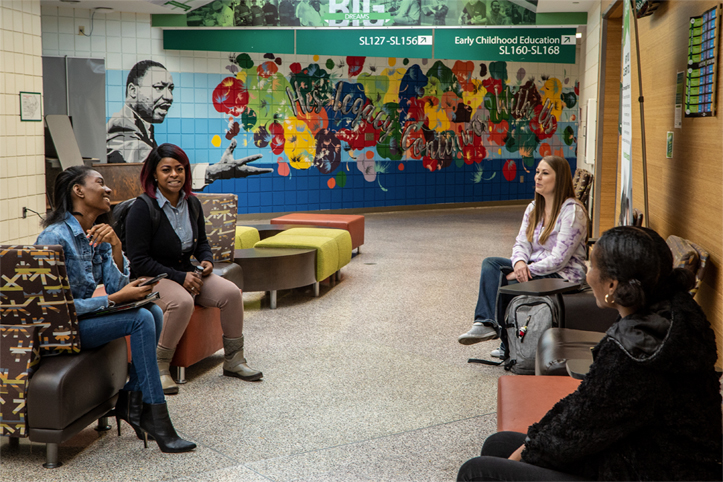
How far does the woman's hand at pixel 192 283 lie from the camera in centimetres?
393

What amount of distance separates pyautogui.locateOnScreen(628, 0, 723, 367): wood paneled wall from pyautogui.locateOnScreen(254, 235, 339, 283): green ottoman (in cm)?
268

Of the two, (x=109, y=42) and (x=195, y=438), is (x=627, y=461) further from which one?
(x=109, y=42)

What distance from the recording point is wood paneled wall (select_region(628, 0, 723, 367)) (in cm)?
303

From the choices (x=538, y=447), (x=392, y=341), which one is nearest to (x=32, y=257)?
(x=538, y=447)

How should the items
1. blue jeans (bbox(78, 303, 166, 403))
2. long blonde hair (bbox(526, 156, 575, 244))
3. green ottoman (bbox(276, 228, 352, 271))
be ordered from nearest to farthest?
blue jeans (bbox(78, 303, 166, 403))
long blonde hair (bbox(526, 156, 575, 244))
green ottoman (bbox(276, 228, 352, 271))

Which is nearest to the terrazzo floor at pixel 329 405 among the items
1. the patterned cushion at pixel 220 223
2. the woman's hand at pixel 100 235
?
the patterned cushion at pixel 220 223

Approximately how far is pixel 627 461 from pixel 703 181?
80.5 inches

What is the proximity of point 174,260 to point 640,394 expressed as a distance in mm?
3003

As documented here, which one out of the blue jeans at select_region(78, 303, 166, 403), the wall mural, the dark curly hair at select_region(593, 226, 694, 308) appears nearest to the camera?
the dark curly hair at select_region(593, 226, 694, 308)

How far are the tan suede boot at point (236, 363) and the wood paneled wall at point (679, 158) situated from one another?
2.46m

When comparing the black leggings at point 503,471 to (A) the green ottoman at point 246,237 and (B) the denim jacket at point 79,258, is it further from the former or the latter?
(A) the green ottoman at point 246,237

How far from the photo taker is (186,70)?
35.3 ft

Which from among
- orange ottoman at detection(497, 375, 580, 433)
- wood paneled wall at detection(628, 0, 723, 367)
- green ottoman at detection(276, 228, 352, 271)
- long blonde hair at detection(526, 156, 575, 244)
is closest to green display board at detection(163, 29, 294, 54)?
green ottoman at detection(276, 228, 352, 271)

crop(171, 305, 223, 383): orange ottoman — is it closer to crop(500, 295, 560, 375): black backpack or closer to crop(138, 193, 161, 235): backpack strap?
crop(138, 193, 161, 235): backpack strap
